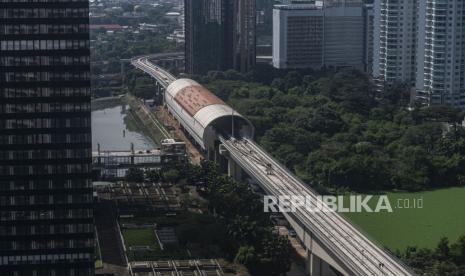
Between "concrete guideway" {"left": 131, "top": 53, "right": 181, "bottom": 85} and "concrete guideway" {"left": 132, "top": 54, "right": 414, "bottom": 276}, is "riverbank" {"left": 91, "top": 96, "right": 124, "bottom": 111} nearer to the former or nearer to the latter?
"concrete guideway" {"left": 131, "top": 53, "right": 181, "bottom": 85}

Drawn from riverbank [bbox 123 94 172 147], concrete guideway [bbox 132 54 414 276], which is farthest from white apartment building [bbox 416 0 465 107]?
concrete guideway [bbox 132 54 414 276]

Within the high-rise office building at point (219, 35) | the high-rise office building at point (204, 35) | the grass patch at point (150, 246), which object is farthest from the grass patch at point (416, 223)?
the high-rise office building at point (204, 35)

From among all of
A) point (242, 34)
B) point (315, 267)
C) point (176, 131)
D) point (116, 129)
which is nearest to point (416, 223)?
point (315, 267)

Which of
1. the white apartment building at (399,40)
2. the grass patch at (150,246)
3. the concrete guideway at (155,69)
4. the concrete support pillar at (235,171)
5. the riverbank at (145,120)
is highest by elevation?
the white apartment building at (399,40)

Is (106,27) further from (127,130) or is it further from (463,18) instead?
(463,18)

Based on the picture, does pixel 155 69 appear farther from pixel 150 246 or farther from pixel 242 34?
pixel 150 246

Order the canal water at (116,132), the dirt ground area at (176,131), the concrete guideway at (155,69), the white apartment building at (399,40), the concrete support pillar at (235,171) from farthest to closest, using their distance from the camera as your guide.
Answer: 1. the concrete guideway at (155,69)
2. the white apartment building at (399,40)
3. the canal water at (116,132)
4. the dirt ground area at (176,131)
5. the concrete support pillar at (235,171)

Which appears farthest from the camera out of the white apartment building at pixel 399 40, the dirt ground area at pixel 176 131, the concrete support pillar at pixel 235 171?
the white apartment building at pixel 399 40

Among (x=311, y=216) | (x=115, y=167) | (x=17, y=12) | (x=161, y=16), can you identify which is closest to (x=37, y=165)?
(x=17, y=12)

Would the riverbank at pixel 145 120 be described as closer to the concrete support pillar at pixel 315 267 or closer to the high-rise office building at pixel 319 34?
the high-rise office building at pixel 319 34
